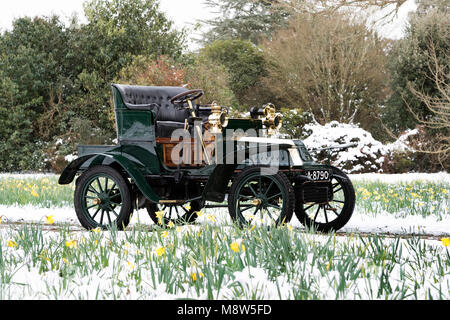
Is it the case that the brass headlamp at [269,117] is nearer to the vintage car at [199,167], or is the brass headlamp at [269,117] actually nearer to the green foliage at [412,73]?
the vintage car at [199,167]

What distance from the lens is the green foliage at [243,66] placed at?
24.5 meters

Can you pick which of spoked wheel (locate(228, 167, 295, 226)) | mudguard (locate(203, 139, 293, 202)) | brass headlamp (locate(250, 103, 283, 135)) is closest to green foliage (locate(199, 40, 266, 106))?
brass headlamp (locate(250, 103, 283, 135))

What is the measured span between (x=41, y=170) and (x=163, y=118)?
45.3ft

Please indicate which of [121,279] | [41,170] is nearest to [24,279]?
[121,279]

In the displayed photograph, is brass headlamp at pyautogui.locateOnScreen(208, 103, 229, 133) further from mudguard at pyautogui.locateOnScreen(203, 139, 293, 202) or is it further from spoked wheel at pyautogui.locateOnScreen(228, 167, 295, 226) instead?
spoked wheel at pyautogui.locateOnScreen(228, 167, 295, 226)

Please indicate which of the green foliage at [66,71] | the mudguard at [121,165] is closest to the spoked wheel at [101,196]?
the mudguard at [121,165]

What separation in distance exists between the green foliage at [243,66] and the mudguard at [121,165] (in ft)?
59.9

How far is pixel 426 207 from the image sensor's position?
724 centimetres

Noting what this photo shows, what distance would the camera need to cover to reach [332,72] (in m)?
19.5

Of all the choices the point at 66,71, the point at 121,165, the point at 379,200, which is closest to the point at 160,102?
the point at 121,165

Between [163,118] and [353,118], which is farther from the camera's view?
[353,118]

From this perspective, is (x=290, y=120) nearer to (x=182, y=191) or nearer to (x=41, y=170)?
(x=41, y=170)

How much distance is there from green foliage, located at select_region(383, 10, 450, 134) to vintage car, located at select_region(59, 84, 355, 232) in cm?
1237

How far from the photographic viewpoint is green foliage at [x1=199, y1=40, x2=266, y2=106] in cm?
2453
